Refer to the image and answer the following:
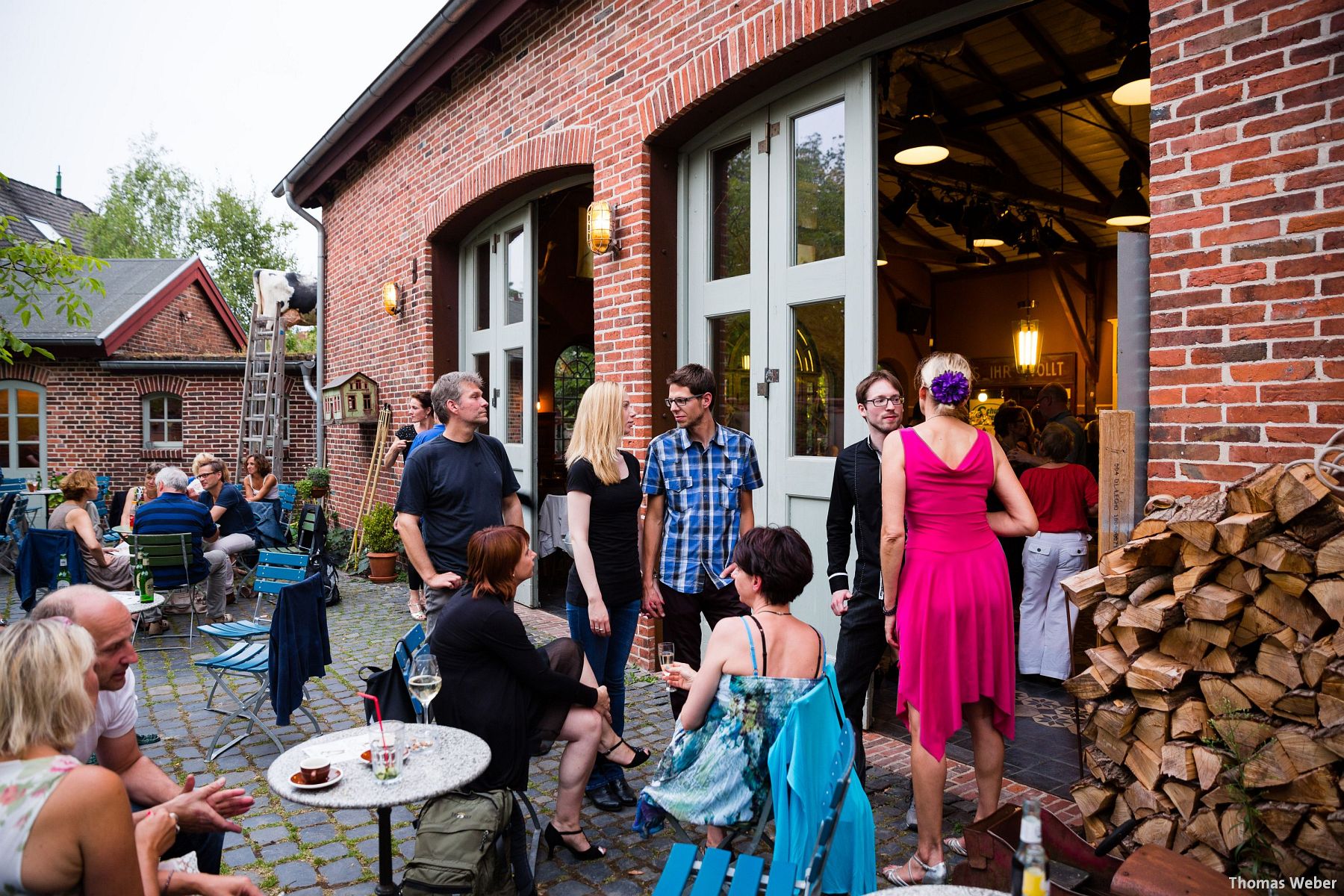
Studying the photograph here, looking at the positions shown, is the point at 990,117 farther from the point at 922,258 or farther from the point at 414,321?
the point at 414,321

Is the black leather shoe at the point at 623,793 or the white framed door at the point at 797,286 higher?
the white framed door at the point at 797,286

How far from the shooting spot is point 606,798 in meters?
4.00

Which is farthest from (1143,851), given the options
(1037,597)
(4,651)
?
(1037,597)

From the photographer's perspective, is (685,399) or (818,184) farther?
(818,184)

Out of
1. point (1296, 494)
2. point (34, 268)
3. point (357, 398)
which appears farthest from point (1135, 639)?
point (357, 398)

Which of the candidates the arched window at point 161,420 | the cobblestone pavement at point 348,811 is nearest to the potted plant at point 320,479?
the cobblestone pavement at point 348,811

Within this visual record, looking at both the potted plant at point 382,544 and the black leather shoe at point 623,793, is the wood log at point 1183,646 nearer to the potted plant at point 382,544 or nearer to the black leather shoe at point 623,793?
the black leather shoe at point 623,793

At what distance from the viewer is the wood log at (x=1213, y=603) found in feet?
9.34

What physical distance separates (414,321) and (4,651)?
8196 mm

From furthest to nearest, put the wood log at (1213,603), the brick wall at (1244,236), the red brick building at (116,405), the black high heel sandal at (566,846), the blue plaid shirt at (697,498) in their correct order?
the red brick building at (116,405) → the blue plaid shirt at (697,498) → the black high heel sandal at (566,846) → the brick wall at (1244,236) → the wood log at (1213,603)

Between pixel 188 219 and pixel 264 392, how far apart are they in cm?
→ 2805

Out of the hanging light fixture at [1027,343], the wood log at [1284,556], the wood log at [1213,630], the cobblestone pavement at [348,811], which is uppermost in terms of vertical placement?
the hanging light fixture at [1027,343]

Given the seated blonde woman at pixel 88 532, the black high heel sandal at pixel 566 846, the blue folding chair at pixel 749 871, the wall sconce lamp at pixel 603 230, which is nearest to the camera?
the blue folding chair at pixel 749 871

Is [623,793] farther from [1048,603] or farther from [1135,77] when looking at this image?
[1135,77]
